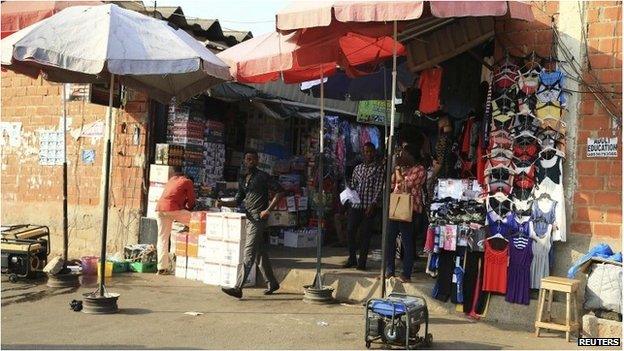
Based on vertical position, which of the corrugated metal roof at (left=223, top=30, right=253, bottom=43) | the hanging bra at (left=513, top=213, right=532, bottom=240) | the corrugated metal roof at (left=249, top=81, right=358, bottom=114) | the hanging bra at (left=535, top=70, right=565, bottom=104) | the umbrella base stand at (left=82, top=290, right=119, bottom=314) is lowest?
the umbrella base stand at (left=82, top=290, right=119, bottom=314)

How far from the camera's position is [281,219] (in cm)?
1176

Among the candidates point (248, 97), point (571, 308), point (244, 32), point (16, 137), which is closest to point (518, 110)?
point (571, 308)

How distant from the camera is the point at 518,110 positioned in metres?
7.26

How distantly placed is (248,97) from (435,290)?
5.04 m

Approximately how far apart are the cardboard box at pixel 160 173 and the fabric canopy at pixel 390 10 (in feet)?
16.2

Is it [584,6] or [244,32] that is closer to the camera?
[584,6]

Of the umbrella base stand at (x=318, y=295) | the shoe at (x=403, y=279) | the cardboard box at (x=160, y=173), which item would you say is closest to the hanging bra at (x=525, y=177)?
the shoe at (x=403, y=279)

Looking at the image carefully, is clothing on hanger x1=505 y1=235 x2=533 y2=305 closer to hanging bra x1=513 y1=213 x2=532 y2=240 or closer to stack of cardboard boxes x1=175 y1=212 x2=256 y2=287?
hanging bra x1=513 y1=213 x2=532 y2=240

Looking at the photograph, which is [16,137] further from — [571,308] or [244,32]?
[571,308]

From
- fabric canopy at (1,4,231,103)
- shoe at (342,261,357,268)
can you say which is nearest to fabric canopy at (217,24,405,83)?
fabric canopy at (1,4,231,103)

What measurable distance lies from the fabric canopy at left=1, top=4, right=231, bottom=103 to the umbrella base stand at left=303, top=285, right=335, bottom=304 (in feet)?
9.63

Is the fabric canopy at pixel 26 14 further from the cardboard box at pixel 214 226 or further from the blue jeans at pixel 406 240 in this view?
the blue jeans at pixel 406 240

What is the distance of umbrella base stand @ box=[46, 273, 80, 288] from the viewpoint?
8.56 meters

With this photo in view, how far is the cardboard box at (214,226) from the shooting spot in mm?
9062
